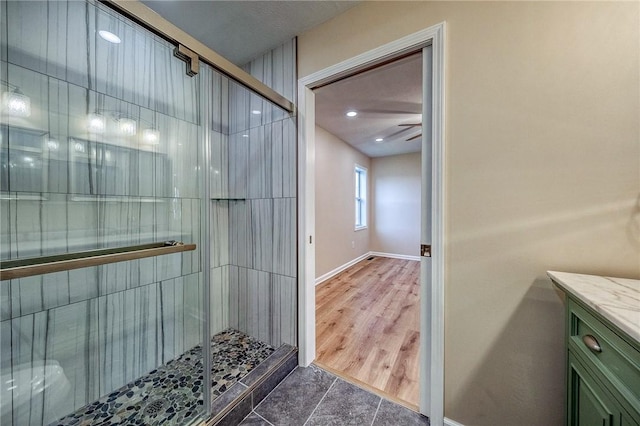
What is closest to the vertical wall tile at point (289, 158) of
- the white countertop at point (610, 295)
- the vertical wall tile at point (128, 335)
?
the vertical wall tile at point (128, 335)

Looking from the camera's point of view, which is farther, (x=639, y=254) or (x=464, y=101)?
(x=464, y=101)

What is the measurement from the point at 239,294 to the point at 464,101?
2250 mm

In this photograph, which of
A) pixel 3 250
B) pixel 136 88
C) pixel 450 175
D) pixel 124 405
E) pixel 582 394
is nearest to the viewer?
pixel 582 394

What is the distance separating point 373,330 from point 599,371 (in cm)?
179

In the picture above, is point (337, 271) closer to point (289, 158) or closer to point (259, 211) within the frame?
point (259, 211)

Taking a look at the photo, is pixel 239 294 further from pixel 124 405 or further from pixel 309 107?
pixel 309 107

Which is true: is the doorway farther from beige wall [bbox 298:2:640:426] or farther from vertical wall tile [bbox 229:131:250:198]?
vertical wall tile [bbox 229:131:250:198]

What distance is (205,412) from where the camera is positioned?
1.26 m

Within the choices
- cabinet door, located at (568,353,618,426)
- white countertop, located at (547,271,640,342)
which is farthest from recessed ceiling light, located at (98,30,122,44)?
cabinet door, located at (568,353,618,426)

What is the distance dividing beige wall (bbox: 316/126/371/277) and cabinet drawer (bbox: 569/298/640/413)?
9.68ft

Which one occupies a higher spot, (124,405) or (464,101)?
(464,101)

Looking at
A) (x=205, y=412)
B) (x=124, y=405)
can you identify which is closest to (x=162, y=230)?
(x=124, y=405)

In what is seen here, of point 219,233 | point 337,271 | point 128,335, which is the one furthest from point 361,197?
point 128,335

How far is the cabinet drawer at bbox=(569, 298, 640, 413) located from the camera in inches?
23.6
